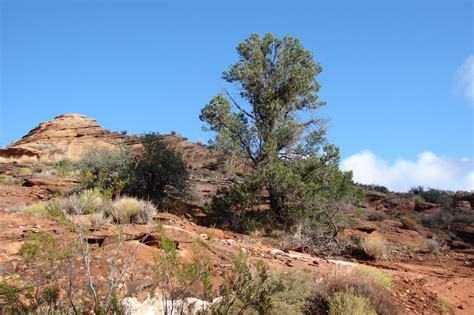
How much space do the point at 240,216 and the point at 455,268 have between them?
710cm

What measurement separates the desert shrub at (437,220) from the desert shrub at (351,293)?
17725mm

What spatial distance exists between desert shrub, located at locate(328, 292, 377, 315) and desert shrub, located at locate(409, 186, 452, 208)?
2542 cm

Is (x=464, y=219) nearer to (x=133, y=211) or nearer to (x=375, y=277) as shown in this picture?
(x=375, y=277)

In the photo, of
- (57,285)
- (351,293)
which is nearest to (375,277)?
(351,293)

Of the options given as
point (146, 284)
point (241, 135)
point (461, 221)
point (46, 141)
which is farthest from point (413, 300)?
point (46, 141)

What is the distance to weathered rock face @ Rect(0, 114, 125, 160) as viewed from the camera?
30.4 meters

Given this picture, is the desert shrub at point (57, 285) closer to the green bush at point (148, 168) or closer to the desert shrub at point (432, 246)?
the green bush at point (148, 168)

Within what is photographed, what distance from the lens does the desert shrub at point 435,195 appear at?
101 feet

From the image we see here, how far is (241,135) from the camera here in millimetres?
17281

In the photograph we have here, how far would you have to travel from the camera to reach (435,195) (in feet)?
107

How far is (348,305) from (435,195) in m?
29.3

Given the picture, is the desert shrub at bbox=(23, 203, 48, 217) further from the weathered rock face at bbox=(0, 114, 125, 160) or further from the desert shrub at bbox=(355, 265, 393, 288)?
the weathered rock face at bbox=(0, 114, 125, 160)

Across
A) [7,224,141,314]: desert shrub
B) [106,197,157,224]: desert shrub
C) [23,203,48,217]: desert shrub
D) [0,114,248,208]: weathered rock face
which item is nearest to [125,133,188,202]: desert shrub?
[106,197,157,224]: desert shrub

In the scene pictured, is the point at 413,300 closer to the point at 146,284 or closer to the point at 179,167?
the point at 146,284
